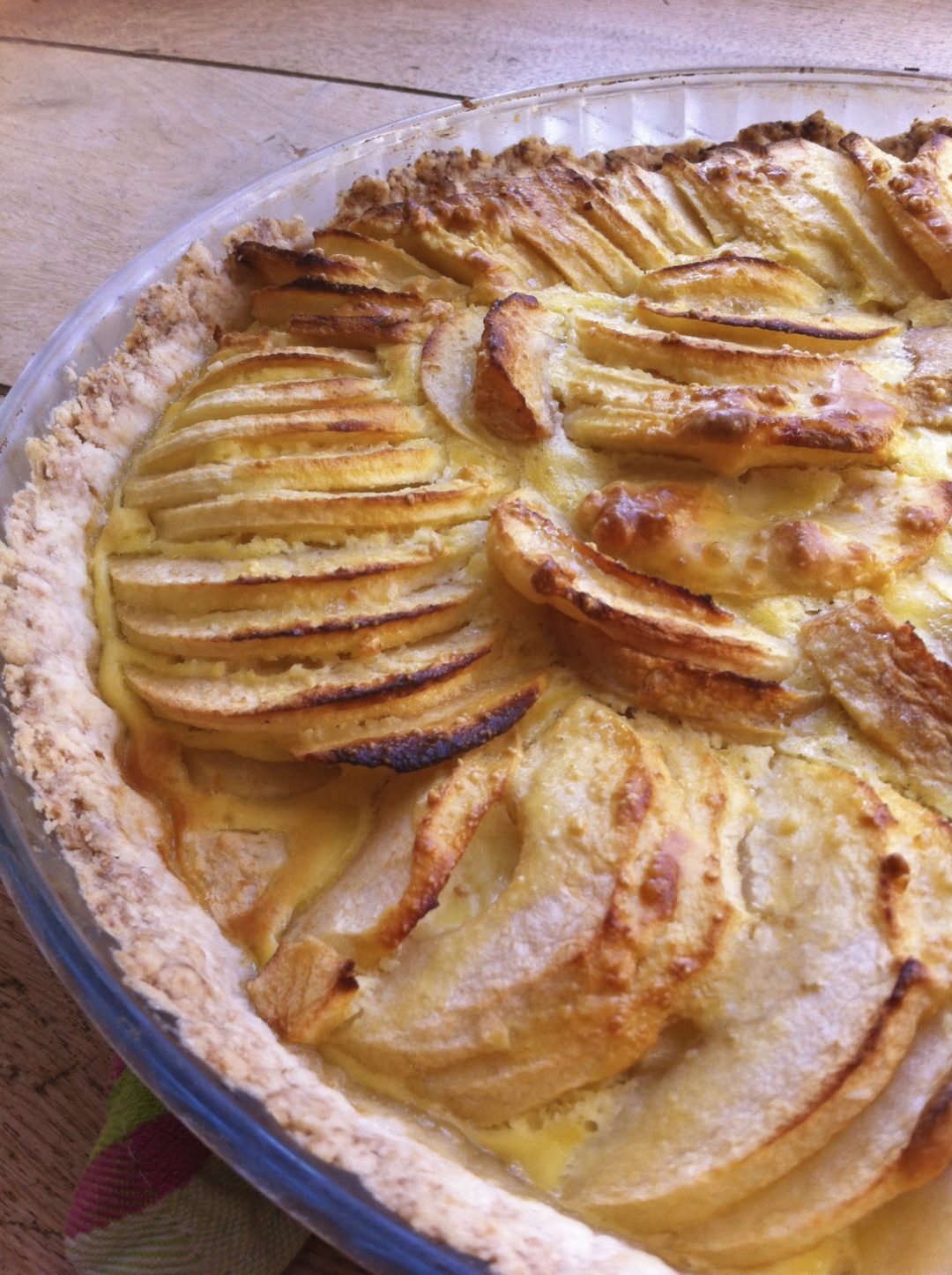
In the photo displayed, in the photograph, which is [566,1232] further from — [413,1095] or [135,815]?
[135,815]

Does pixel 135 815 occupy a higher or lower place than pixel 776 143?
lower

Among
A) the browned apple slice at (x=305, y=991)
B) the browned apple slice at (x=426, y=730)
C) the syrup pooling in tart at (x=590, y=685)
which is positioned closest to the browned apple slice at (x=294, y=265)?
the syrup pooling in tart at (x=590, y=685)

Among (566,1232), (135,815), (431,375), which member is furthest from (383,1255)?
(431,375)

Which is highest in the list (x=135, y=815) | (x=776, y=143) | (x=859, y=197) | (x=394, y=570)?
(x=776, y=143)

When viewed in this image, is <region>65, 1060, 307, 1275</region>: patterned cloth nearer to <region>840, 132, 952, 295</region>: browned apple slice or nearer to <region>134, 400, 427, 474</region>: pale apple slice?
<region>134, 400, 427, 474</region>: pale apple slice

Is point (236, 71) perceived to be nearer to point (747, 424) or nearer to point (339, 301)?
point (339, 301)

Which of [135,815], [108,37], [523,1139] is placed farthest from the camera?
[108,37]
